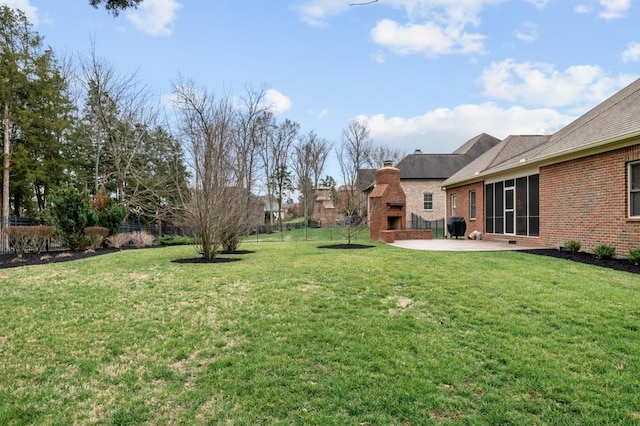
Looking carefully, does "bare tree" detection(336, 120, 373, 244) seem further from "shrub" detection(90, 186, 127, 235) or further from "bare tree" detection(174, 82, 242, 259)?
"bare tree" detection(174, 82, 242, 259)

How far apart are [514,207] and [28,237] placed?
1721cm

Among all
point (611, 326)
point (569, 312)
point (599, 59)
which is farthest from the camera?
point (599, 59)

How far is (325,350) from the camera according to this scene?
3.79 meters

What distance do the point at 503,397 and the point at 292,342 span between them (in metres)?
2.06

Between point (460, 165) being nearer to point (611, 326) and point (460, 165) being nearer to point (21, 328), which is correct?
point (611, 326)

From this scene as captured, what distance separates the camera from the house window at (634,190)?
8.71 m

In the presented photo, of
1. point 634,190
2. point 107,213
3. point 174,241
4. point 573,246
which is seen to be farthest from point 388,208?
point 107,213

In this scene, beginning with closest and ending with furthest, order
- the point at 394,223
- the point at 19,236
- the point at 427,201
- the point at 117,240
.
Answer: the point at 19,236, the point at 117,240, the point at 394,223, the point at 427,201

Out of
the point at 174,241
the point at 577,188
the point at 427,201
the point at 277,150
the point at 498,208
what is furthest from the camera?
the point at 277,150

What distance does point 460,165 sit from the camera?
30.4 metres

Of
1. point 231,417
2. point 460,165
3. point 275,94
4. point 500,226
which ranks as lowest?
point 231,417

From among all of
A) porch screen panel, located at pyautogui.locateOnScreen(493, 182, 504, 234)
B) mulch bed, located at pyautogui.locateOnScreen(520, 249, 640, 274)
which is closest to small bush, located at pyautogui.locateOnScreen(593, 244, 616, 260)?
mulch bed, located at pyautogui.locateOnScreen(520, 249, 640, 274)

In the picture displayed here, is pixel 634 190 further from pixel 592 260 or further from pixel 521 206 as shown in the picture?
pixel 521 206

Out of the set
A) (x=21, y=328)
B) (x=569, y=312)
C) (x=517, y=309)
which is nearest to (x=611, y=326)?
(x=569, y=312)
